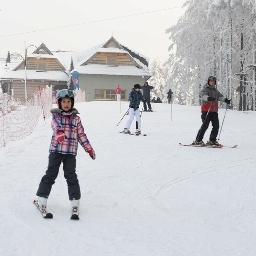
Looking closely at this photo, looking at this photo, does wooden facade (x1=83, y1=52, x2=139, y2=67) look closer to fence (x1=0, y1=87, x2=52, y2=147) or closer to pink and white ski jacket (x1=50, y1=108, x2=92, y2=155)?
fence (x1=0, y1=87, x2=52, y2=147)

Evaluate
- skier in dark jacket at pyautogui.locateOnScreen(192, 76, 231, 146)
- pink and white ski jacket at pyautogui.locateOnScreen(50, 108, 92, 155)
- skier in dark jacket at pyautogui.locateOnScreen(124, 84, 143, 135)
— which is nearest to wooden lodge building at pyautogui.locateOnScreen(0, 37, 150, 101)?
skier in dark jacket at pyautogui.locateOnScreen(124, 84, 143, 135)

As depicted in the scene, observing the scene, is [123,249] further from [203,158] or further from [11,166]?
[203,158]

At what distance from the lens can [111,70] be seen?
49.7m

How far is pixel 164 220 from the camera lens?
19.0 ft

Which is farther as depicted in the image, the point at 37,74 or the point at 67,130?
the point at 37,74

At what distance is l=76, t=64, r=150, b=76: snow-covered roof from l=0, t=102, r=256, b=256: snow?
37.2 meters

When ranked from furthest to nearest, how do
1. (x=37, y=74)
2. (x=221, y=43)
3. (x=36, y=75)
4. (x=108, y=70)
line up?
1. (x=37, y=74)
2. (x=36, y=75)
3. (x=108, y=70)
4. (x=221, y=43)

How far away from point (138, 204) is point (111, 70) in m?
43.7

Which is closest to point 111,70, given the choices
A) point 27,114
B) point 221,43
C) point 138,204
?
point 221,43

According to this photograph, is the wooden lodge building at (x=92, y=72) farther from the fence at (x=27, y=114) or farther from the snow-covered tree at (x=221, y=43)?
the fence at (x=27, y=114)

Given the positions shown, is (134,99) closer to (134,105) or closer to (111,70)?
(134,105)

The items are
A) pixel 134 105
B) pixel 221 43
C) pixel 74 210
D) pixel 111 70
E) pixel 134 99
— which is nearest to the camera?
pixel 74 210

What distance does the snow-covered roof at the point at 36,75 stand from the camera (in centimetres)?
5181

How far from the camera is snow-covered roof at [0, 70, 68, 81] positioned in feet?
170
